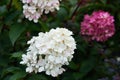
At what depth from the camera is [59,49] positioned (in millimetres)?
2570

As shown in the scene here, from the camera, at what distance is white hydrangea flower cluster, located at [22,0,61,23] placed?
290 centimetres

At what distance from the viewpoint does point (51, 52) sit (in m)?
2.61

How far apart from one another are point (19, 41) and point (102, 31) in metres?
0.63

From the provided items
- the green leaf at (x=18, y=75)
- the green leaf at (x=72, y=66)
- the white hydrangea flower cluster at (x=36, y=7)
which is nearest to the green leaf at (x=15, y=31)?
the white hydrangea flower cluster at (x=36, y=7)

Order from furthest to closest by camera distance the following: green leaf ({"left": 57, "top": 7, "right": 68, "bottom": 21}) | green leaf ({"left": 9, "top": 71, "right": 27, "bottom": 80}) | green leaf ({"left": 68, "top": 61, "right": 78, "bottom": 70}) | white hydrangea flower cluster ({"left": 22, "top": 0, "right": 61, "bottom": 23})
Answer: green leaf ({"left": 57, "top": 7, "right": 68, "bottom": 21}) → green leaf ({"left": 68, "top": 61, "right": 78, "bottom": 70}) → white hydrangea flower cluster ({"left": 22, "top": 0, "right": 61, "bottom": 23}) → green leaf ({"left": 9, "top": 71, "right": 27, "bottom": 80})

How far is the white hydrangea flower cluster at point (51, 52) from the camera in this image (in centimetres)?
259

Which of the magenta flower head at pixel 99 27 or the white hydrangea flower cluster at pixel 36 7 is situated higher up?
the magenta flower head at pixel 99 27

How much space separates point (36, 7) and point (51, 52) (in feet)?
1.47

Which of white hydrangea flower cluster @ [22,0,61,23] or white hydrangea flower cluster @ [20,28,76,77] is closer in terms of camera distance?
white hydrangea flower cluster @ [20,28,76,77]

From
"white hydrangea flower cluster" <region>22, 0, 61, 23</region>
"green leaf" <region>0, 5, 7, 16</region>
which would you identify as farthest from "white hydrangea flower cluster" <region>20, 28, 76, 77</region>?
"green leaf" <region>0, 5, 7, 16</region>

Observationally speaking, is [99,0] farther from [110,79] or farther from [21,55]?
[21,55]

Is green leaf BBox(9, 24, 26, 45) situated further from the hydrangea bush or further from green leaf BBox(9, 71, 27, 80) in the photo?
green leaf BBox(9, 71, 27, 80)

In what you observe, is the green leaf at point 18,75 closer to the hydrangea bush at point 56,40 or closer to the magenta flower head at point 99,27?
the hydrangea bush at point 56,40

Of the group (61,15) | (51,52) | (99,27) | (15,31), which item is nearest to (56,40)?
(51,52)
